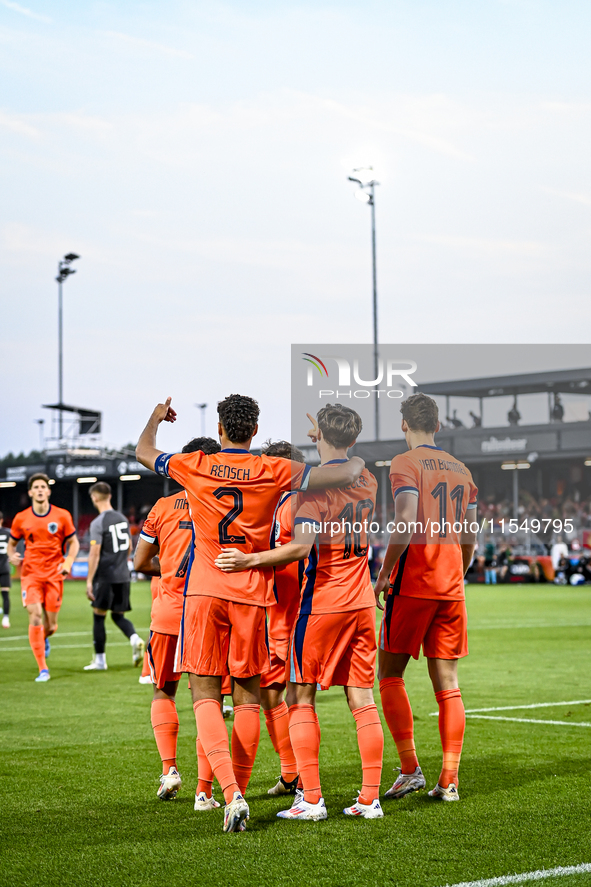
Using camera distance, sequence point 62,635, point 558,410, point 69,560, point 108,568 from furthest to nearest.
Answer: point 558,410 < point 62,635 < point 108,568 < point 69,560

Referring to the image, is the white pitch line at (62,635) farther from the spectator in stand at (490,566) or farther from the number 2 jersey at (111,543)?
the spectator in stand at (490,566)

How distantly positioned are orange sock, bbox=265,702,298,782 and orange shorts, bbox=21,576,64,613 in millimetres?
5988

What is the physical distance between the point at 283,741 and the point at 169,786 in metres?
0.71

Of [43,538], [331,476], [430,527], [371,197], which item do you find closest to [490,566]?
[371,197]

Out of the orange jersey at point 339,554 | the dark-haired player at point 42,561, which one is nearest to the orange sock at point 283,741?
the orange jersey at point 339,554

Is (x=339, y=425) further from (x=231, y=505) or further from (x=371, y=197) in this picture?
(x=371, y=197)

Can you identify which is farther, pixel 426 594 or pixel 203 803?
pixel 426 594

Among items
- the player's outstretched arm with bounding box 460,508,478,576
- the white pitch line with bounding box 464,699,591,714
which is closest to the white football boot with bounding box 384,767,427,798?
the player's outstretched arm with bounding box 460,508,478,576

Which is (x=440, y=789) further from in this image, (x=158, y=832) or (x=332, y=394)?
(x=332, y=394)

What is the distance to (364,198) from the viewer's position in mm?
35094

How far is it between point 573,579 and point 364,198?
1525 centimetres

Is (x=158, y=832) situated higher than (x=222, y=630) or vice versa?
(x=222, y=630)

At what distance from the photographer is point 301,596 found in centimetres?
533

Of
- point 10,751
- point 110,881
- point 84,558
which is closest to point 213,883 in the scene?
point 110,881
